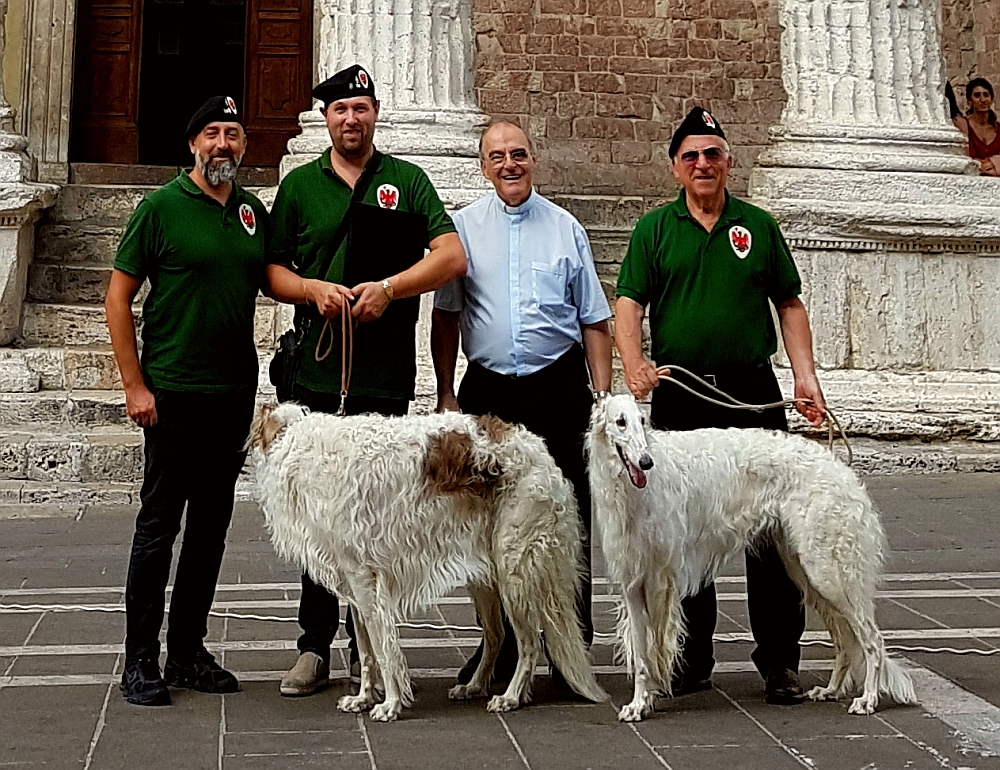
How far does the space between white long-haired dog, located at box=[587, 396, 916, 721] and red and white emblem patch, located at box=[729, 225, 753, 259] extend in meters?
0.66

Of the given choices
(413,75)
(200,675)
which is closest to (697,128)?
(200,675)

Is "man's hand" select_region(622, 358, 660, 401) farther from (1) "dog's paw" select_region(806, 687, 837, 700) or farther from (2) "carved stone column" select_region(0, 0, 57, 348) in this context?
(2) "carved stone column" select_region(0, 0, 57, 348)

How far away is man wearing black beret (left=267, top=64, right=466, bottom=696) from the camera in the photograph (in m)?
5.21

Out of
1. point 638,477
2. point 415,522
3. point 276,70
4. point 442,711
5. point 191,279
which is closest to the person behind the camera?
point 638,477

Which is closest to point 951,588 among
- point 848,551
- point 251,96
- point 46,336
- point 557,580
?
point 848,551

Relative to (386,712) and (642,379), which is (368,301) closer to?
(642,379)

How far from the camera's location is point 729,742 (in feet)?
14.9

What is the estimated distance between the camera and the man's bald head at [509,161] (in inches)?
210

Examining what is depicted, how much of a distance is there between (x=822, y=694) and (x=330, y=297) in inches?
80.3

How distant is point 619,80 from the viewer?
1691cm

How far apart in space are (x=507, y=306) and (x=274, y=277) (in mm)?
795

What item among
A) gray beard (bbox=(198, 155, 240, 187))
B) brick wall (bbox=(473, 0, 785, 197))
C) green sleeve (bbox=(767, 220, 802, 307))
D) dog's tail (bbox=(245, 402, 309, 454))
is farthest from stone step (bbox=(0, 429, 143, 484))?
brick wall (bbox=(473, 0, 785, 197))

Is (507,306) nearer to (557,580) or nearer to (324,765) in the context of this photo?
(557,580)

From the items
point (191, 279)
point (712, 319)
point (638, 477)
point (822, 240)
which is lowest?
point (638, 477)
